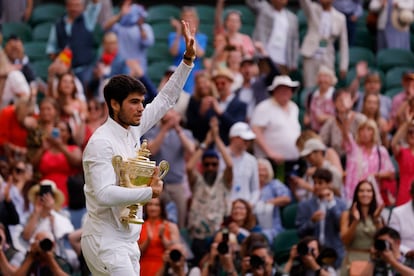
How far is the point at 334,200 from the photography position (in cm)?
1376

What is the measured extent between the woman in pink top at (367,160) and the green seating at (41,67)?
4913 mm

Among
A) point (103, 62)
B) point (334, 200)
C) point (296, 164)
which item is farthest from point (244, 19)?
point (334, 200)

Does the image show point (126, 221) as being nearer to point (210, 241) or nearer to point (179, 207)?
point (210, 241)

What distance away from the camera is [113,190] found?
9.02m

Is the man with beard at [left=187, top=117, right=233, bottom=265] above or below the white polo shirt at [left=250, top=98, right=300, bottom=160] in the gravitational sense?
below

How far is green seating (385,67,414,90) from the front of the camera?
1759 centimetres

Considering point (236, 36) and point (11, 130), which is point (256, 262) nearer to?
point (11, 130)

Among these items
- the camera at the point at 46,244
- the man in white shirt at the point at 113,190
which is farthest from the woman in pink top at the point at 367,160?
the man in white shirt at the point at 113,190

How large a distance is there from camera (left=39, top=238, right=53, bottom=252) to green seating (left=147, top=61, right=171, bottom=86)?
5656mm

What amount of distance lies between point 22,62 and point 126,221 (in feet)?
27.2

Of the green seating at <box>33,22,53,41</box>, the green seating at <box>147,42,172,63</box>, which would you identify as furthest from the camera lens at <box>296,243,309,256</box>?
the green seating at <box>33,22,53,41</box>

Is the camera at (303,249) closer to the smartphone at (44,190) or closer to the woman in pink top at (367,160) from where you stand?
the woman in pink top at (367,160)

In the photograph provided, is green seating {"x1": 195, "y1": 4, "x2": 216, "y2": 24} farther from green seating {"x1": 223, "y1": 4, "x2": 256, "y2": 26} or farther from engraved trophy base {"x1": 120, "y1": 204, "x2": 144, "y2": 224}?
engraved trophy base {"x1": 120, "y1": 204, "x2": 144, "y2": 224}

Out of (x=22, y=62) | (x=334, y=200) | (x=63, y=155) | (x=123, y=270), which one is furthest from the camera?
(x=22, y=62)
